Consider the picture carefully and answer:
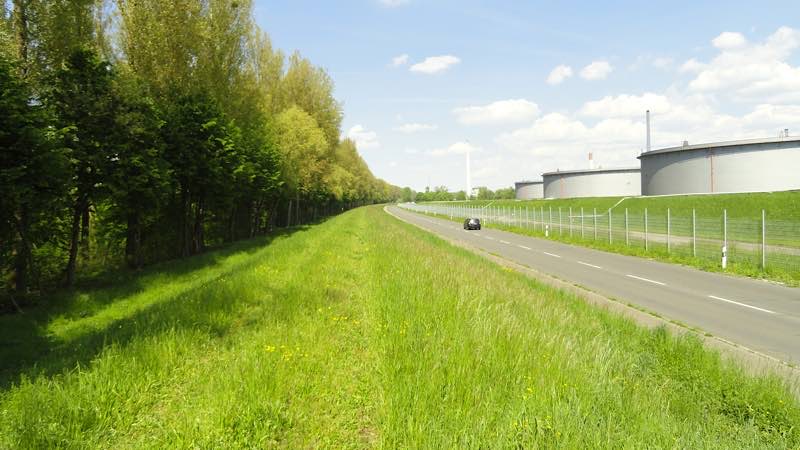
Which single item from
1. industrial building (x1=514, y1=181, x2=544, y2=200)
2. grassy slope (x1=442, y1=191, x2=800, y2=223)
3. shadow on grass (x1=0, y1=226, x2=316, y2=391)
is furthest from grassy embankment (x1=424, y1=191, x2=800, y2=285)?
industrial building (x1=514, y1=181, x2=544, y2=200)

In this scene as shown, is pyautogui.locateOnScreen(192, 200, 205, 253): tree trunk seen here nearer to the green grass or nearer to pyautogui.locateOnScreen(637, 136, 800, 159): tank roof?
the green grass

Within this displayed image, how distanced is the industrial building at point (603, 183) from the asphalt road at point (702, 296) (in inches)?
2768

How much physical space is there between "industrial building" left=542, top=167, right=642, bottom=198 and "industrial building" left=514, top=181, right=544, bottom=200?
24.0 m

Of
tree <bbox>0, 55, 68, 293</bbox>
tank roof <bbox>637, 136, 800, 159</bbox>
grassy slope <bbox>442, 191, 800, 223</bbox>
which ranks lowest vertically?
grassy slope <bbox>442, 191, 800, 223</bbox>

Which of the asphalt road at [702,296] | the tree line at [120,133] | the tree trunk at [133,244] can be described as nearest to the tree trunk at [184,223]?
the tree line at [120,133]

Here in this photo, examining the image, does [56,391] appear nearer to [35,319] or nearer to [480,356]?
[480,356]

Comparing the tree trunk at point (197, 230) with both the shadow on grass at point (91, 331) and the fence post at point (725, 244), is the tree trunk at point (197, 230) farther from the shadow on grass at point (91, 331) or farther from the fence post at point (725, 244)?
the fence post at point (725, 244)

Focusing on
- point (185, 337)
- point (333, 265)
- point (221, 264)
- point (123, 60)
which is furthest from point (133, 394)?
point (123, 60)

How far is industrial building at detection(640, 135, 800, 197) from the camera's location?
53.4m

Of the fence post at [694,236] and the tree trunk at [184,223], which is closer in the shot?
the fence post at [694,236]

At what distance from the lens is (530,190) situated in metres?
119

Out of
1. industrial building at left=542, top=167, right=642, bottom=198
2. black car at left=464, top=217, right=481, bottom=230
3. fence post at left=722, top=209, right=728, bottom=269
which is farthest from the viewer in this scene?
industrial building at left=542, top=167, right=642, bottom=198

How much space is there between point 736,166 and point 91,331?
6674 cm

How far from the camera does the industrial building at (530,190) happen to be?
4560 inches
